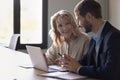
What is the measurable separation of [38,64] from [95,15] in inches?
24.6

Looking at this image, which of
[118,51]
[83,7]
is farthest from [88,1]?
[118,51]

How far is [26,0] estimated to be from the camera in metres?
5.58

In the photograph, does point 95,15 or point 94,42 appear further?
point 94,42

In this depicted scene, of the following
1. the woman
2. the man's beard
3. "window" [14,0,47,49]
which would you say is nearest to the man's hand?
the man's beard

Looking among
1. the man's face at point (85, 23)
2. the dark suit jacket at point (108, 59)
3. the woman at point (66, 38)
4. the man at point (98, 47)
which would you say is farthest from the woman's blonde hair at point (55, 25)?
the dark suit jacket at point (108, 59)

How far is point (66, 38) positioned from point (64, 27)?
0.14 m

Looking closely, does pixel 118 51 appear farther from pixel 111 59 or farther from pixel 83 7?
pixel 83 7

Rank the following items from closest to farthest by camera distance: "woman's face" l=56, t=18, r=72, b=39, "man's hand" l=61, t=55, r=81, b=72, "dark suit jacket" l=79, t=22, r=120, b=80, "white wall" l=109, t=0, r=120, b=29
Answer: "dark suit jacket" l=79, t=22, r=120, b=80
"man's hand" l=61, t=55, r=81, b=72
"woman's face" l=56, t=18, r=72, b=39
"white wall" l=109, t=0, r=120, b=29

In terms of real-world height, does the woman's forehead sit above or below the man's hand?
above

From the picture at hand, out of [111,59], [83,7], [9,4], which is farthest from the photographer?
[9,4]

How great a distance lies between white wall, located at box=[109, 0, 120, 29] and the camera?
5.35 meters

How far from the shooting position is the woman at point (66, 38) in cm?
262

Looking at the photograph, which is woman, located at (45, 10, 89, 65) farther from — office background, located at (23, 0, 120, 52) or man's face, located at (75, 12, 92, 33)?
office background, located at (23, 0, 120, 52)

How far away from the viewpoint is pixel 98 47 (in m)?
2.02
